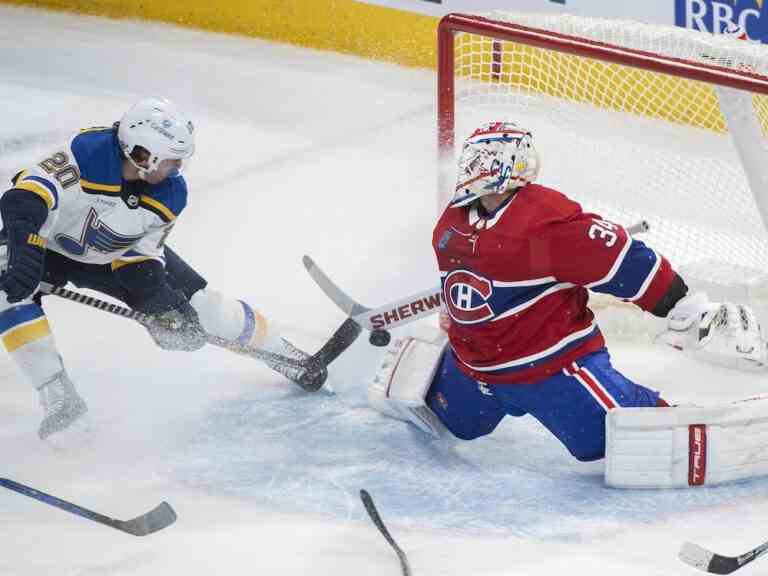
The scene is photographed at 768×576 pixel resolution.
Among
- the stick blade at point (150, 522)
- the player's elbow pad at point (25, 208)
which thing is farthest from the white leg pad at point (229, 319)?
the stick blade at point (150, 522)

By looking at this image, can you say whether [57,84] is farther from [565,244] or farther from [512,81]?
[565,244]

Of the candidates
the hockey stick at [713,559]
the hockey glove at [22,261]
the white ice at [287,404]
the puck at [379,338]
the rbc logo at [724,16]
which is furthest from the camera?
the rbc logo at [724,16]

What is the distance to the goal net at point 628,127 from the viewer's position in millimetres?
3322

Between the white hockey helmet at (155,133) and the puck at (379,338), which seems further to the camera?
the puck at (379,338)

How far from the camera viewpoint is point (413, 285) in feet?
13.2

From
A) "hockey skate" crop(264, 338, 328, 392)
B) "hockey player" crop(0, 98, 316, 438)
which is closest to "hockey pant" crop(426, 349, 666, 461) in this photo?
"hockey skate" crop(264, 338, 328, 392)

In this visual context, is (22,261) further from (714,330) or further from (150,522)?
(714,330)

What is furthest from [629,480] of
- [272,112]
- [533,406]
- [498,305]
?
[272,112]

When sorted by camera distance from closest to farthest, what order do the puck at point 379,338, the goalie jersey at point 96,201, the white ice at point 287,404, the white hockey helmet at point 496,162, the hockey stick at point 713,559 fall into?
1. the hockey stick at point 713,559
2. the white ice at point 287,404
3. the white hockey helmet at point 496,162
4. the goalie jersey at point 96,201
5. the puck at point 379,338

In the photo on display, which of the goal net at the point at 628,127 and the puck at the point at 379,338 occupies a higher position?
the goal net at the point at 628,127

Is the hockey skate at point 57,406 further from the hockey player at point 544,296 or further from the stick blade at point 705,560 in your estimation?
the stick blade at point 705,560

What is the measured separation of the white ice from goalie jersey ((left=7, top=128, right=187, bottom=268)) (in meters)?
0.44

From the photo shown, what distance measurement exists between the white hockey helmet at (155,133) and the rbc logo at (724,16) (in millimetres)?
2027

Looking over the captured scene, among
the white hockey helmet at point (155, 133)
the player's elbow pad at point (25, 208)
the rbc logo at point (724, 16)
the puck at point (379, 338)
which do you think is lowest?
the puck at point (379, 338)
